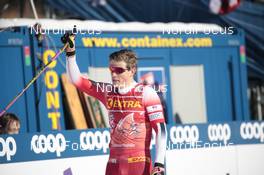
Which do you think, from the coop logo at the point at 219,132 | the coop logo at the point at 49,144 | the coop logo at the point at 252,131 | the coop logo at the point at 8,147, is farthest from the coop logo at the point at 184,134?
the coop logo at the point at 8,147

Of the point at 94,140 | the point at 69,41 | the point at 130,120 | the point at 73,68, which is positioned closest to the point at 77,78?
the point at 73,68

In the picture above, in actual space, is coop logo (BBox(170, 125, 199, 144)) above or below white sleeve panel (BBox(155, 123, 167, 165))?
above

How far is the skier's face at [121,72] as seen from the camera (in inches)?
241

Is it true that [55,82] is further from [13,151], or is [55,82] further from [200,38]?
[13,151]

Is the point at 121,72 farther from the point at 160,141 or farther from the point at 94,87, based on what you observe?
the point at 160,141

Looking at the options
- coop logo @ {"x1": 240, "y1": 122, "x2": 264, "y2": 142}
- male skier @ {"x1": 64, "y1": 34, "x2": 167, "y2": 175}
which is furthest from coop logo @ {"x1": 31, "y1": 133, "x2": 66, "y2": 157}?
coop logo @ {"x1": 240, "y1": 122, "x2": 264, "y2": 142}

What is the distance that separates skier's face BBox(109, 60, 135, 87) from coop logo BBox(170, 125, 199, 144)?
2.17 metres

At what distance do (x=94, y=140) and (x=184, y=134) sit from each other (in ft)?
3.98

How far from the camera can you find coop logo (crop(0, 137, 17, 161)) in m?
6.93

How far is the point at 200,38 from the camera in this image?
13805mm

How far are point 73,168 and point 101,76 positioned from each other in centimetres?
501

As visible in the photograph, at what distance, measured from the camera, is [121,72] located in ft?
20.2

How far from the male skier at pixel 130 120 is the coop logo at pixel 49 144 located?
1226 mm

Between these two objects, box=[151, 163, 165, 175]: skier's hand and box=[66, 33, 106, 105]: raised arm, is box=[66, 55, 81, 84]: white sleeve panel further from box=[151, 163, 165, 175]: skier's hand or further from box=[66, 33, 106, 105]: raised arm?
box=[151, 163, 165, 175]: skier's hand
